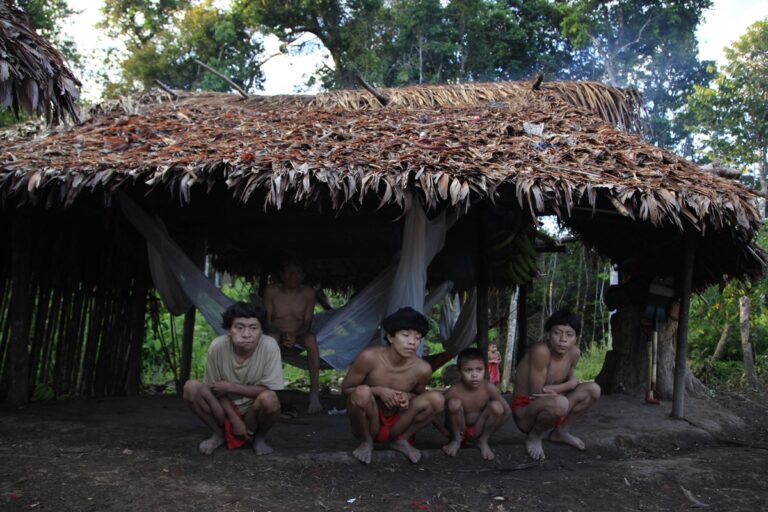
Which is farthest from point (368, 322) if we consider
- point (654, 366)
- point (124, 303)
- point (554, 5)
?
point (554, 5)

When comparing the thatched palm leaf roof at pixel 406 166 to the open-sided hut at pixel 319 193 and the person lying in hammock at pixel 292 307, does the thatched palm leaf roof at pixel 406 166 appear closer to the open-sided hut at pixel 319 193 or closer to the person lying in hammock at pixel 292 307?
the open-sided hut at pixel 319 193

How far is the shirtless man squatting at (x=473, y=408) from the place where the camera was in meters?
4.02

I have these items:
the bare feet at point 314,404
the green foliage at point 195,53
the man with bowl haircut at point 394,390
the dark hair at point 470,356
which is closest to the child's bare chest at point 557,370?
the dark hair at point 470,356

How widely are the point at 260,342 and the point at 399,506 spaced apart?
1.22 m

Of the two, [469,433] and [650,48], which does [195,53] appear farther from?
[469,433]

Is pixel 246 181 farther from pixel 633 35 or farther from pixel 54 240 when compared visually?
pixel 633 35

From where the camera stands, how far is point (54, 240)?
18.1 ft

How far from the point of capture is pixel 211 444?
394 cm

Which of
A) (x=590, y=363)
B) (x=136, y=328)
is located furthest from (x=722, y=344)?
(x=136, y=328)

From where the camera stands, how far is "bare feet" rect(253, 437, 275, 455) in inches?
154

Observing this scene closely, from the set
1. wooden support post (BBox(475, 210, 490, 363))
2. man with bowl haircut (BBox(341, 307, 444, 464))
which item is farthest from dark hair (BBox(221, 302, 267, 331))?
wooden support post (BBox(475, 210, 490, 363))

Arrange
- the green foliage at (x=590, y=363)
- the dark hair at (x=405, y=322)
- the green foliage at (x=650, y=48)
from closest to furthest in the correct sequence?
the dark hair at (x=405, y=322), the green foliage at (x=590, y=363), the green foliage at (x=650, y=48)

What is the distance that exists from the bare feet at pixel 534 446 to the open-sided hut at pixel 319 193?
4.48ft

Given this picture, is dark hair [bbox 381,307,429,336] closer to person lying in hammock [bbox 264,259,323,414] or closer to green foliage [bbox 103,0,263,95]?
person lying in hammock [bbox 264,259,323,414]
